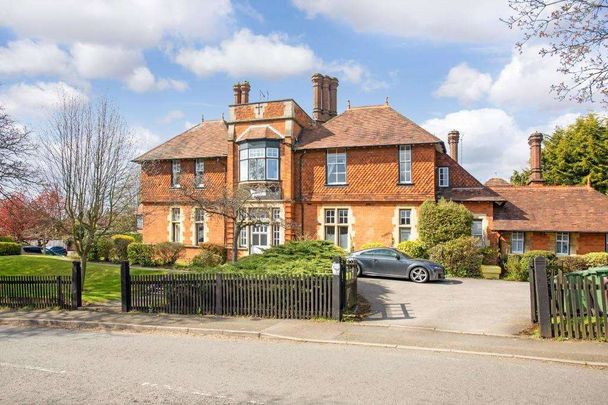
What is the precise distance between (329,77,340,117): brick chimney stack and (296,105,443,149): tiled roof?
2446mm

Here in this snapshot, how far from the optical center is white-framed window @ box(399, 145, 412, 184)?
81.7ft

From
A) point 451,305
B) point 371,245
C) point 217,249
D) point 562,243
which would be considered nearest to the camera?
point 451,305

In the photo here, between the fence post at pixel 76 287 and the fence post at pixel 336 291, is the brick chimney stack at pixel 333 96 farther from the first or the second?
the fence post at pixel 336 291

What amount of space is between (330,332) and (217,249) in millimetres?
17312

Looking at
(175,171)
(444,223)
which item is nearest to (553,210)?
(444,223)

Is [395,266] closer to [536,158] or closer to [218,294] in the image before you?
[218,294]

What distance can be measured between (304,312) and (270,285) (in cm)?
115

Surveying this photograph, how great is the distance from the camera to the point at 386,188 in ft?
82.5

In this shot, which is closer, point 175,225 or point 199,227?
point 199,227

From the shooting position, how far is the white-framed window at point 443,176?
2592cm

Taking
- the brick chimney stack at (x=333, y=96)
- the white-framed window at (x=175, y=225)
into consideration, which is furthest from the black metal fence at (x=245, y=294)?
the brick chimney stack at (x=333, y=96)

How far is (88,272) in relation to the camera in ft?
73.0

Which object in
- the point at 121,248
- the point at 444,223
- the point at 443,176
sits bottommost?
the point at 121,248

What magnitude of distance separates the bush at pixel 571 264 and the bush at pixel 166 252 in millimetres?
20340
